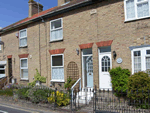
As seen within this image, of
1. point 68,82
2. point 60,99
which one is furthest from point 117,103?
point 68,82

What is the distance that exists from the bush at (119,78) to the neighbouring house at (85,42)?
41 cm

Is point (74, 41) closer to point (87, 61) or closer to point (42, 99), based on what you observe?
point (87, 61)

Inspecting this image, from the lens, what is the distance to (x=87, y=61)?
33.1 feet

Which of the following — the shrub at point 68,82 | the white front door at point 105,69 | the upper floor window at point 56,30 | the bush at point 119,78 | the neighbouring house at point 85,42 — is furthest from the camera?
the upper floor window at point 56,30

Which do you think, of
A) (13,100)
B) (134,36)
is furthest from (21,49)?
(134,36)

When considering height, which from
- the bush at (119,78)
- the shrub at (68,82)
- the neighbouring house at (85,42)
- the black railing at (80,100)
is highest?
the neighbouring house at (85,42)

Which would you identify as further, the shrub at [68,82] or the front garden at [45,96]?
the shrub at [68,82]

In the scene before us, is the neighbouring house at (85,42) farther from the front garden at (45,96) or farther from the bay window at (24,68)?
the front garden at (45,96)

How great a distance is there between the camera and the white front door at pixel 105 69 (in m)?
8.86

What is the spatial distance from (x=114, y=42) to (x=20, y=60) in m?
9.28

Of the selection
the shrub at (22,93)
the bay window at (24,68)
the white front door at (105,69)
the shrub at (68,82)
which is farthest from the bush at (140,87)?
the bay window at (24,68)

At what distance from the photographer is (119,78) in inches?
311

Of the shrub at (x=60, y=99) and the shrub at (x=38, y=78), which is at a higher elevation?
the shrub at (x=38, y=78)

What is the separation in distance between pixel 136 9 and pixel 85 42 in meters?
3.50
